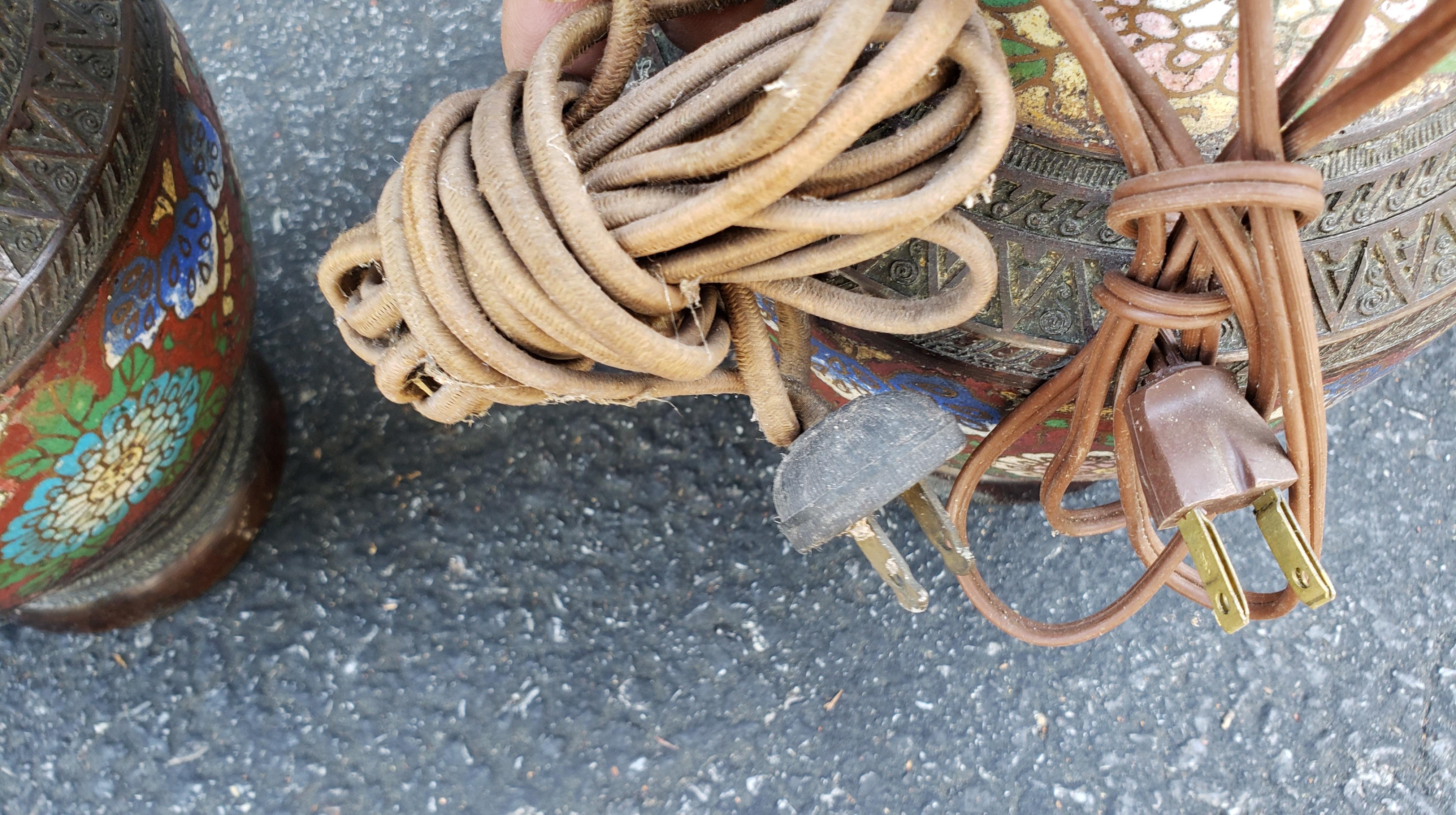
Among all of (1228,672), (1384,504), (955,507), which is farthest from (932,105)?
(1384,504)

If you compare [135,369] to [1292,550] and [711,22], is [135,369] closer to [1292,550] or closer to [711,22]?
[711,22]

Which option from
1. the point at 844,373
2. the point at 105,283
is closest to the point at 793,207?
the point at 844,373

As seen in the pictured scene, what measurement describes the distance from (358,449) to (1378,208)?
2.62 ft

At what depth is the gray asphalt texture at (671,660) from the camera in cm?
82

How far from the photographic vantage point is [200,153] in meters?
0.67

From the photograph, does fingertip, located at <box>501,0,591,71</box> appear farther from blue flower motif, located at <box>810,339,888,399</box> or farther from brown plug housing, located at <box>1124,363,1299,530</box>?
brown plug housing, located at <box>1124,363,1299,530</box>

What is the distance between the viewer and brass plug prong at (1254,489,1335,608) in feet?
1.32

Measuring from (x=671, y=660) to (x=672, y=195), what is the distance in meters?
0.55

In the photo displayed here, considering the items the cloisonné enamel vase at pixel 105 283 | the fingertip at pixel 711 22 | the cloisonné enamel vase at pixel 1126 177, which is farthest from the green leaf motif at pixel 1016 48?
the cloisonné enamel vase at pixel 105 283

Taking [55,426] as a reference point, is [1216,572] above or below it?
below

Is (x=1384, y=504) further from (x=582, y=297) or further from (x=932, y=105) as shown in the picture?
(x=582, y=297)

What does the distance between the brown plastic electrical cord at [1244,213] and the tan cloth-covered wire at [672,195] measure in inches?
1.9

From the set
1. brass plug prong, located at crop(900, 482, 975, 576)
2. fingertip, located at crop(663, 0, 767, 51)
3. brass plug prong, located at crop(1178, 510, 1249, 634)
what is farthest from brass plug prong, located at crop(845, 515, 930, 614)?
fingertip, located at crop(663, 0, 767, 51)

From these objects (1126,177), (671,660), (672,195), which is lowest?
(671,660)
